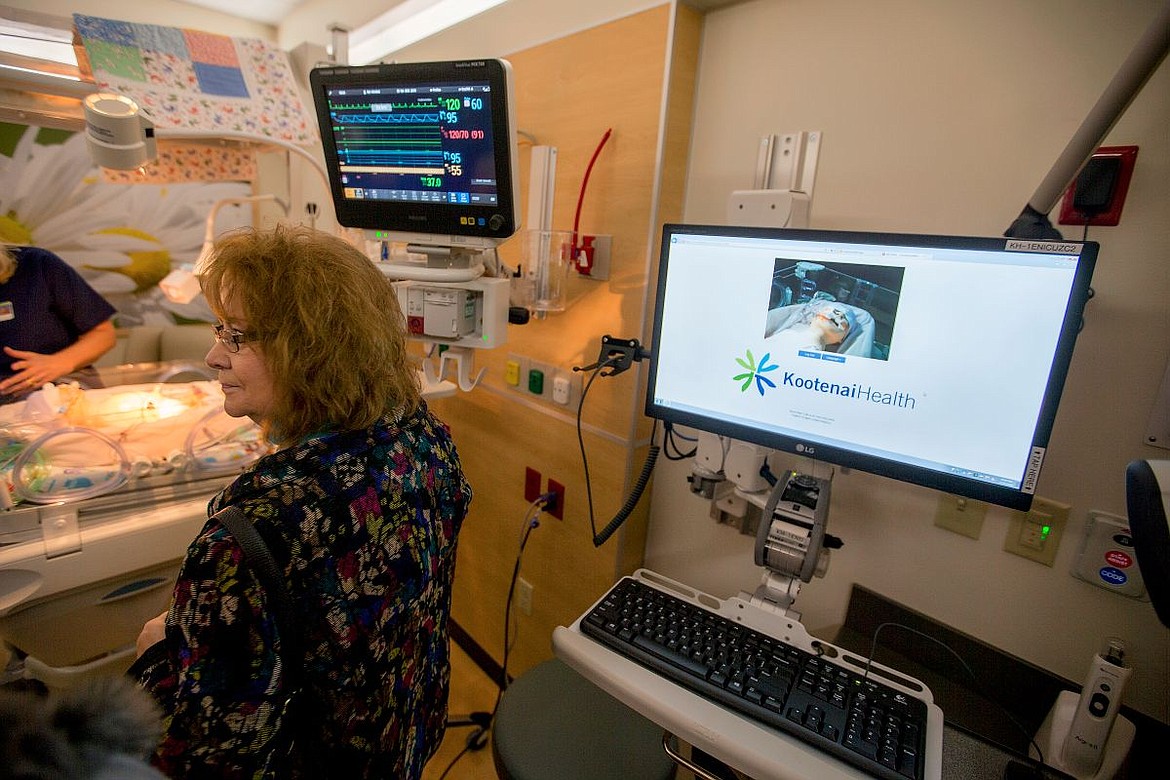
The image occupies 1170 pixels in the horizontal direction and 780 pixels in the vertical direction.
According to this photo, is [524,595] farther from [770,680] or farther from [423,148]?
[423,148]

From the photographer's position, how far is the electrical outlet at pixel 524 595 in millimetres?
1897

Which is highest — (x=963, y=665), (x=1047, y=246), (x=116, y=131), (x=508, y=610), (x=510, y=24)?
(x=510, y=24)

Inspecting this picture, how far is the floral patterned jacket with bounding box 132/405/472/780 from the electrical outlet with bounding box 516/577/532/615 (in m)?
0.88

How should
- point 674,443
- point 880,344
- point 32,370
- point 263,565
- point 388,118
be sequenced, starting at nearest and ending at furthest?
point 263,565 → point 880,344 → point 388,118 → point 674,443 → point 32,370

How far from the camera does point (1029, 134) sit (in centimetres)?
97

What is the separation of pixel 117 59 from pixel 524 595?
1.81 metres

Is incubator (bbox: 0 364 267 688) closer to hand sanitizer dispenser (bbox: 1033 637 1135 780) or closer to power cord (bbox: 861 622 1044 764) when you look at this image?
power cord (bbox: 861 622 1044 764)

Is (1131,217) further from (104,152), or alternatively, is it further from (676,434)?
(104,152)

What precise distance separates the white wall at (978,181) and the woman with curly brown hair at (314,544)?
83 cm

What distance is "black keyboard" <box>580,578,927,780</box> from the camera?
0.77 m

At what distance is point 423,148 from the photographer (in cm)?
127

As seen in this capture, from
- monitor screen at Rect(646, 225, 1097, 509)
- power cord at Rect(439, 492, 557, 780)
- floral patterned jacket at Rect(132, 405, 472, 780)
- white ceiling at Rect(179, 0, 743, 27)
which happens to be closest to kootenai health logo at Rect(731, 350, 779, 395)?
monitor screen at Rect(646, 225, 1097, 509)

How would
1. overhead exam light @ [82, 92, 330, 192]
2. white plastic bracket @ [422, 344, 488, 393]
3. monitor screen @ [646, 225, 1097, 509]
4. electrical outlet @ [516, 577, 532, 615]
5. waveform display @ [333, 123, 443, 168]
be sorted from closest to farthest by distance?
monitor screen @ [646, 225, 1097, 509], overhead exam light @ [82, 92, 330, 192], waveform display @ [333, 123, 443, 168], white plastic bracket @ [422, 344, 488, 393], electrical outlet @ [516, 577, 532, 615]

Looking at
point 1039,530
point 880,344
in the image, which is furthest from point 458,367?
point 1039,530
